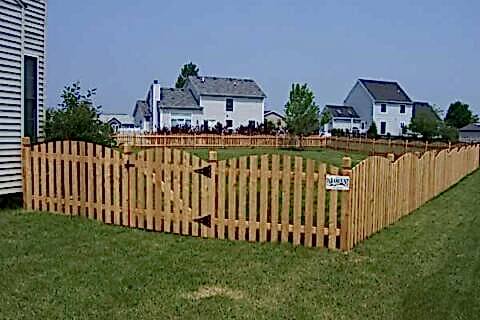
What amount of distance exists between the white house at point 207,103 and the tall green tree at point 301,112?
1204cm

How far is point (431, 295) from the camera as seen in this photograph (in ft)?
19.5

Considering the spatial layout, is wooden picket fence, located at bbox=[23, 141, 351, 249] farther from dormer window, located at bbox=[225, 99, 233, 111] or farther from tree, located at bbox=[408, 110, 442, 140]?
tree, located at bbox=[408, 110, 442, 140]

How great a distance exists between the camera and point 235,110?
205 ft

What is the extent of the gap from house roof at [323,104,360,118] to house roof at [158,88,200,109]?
18.0 meters

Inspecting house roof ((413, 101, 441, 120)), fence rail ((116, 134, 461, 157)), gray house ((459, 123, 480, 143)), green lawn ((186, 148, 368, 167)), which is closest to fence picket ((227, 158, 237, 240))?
green lawn ((186, 148, 368, 167))

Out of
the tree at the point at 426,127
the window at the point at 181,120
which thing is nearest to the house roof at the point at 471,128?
the tree at the point at 426,127

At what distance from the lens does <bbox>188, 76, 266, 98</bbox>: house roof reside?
6116cm

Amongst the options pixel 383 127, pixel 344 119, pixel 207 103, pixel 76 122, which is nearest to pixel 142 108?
pixel 207 103

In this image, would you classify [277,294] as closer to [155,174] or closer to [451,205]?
[155,174]

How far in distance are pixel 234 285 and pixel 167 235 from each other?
2768 mm

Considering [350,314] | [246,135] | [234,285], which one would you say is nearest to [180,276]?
[234,285]

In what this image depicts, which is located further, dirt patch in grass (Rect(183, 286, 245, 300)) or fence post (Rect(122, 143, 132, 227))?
fence post (Rect(122, 143, 132, 227))

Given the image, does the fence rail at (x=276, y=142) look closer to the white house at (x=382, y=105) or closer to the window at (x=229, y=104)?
the window at (x=229, y=104)

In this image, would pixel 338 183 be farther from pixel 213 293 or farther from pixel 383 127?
pixel 383 127
